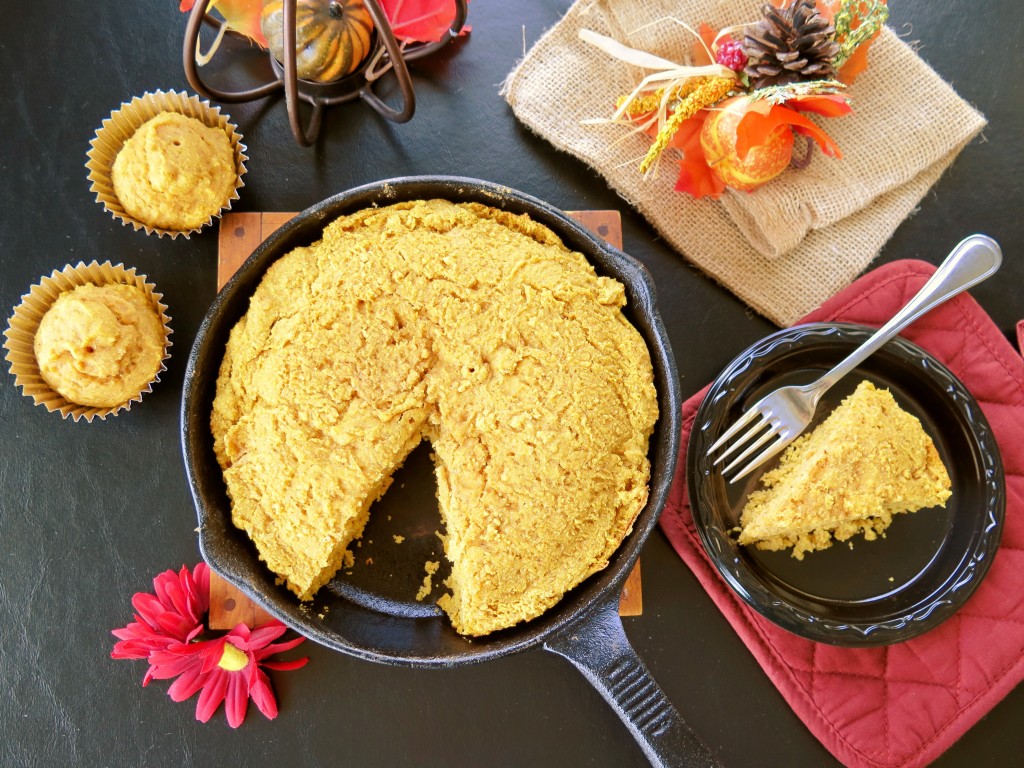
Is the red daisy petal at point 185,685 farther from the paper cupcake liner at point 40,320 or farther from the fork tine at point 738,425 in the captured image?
the fork tine at point 738,425

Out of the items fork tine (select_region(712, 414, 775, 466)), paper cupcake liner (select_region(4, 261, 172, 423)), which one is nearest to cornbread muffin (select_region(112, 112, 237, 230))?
paper cupcake liner (select_region(4, 261, 172, 423))

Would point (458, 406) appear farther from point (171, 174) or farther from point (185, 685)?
point (185, 685)

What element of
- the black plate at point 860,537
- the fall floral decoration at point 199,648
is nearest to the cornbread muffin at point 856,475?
the black plate at point 860,537

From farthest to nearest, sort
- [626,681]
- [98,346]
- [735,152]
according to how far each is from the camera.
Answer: [735,152] < [98,346] < [626,681]

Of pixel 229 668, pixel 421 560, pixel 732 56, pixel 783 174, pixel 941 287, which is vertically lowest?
pixel 229 668

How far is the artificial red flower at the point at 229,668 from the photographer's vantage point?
7.07 feet

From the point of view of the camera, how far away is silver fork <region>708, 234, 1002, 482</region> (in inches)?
84.1

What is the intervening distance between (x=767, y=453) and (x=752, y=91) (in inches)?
42.2

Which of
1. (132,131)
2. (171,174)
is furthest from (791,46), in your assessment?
(132,131)

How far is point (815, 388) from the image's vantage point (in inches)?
85.1

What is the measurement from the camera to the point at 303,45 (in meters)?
2.07

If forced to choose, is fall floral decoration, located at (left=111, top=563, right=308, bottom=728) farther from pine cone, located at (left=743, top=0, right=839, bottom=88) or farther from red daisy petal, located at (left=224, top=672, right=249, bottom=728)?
pine cone, located at (left=743, top=0, right=839, bottom=88)

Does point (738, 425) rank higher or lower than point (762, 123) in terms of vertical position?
lower

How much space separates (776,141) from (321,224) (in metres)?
1.32
